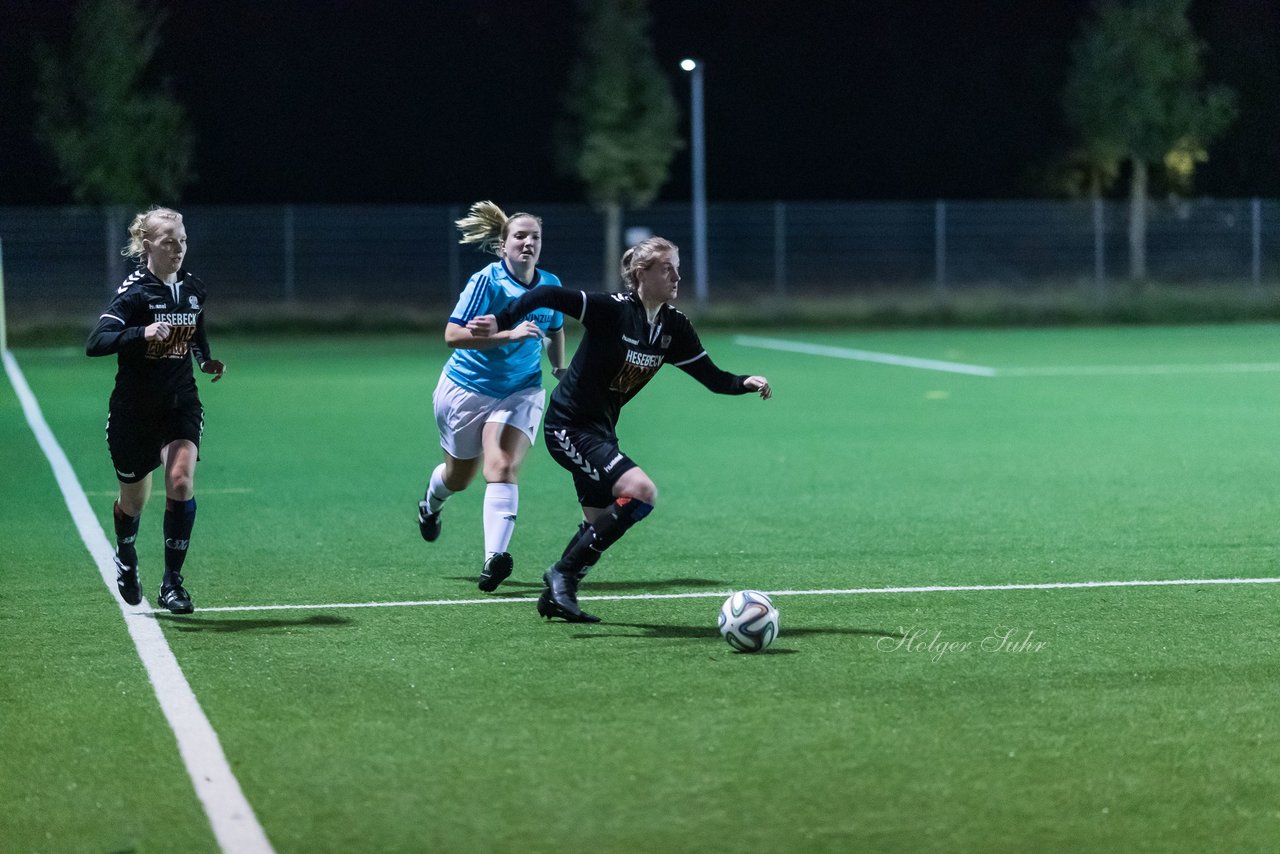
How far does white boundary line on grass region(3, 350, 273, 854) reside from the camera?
16.4 ft

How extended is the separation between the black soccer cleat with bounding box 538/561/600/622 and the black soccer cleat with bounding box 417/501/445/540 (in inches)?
80.2

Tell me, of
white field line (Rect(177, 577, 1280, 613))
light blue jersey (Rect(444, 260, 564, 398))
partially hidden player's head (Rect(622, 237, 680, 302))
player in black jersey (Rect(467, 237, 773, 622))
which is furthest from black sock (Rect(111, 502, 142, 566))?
partially hidden player's head (Rect(622, 237, 680, 302))

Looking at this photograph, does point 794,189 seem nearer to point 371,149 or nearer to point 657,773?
point 371,149

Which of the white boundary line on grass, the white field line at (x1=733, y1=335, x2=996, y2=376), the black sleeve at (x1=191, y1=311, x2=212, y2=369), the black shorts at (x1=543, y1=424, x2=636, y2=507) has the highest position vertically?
the black sleeve at (x1=191, y1=311, x2=212, y2=369)

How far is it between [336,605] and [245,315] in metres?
28.2

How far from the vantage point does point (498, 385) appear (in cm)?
899

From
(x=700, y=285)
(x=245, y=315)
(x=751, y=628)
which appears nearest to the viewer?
(x=751, y=628)

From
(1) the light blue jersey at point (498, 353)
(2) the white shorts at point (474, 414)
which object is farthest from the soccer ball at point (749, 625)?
(1) the light blue jersey at point (498, 353)

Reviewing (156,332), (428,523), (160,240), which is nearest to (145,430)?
(156,332)

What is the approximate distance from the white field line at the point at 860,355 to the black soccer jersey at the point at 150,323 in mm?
16472

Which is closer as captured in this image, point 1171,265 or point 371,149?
point 1171,265

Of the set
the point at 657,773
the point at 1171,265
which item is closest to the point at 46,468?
the point at 657,773

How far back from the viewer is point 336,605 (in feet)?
27.6

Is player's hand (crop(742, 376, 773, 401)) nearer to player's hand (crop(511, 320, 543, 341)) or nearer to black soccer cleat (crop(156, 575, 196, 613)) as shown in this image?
player's hand (crop(511, 320, 543, 341))
